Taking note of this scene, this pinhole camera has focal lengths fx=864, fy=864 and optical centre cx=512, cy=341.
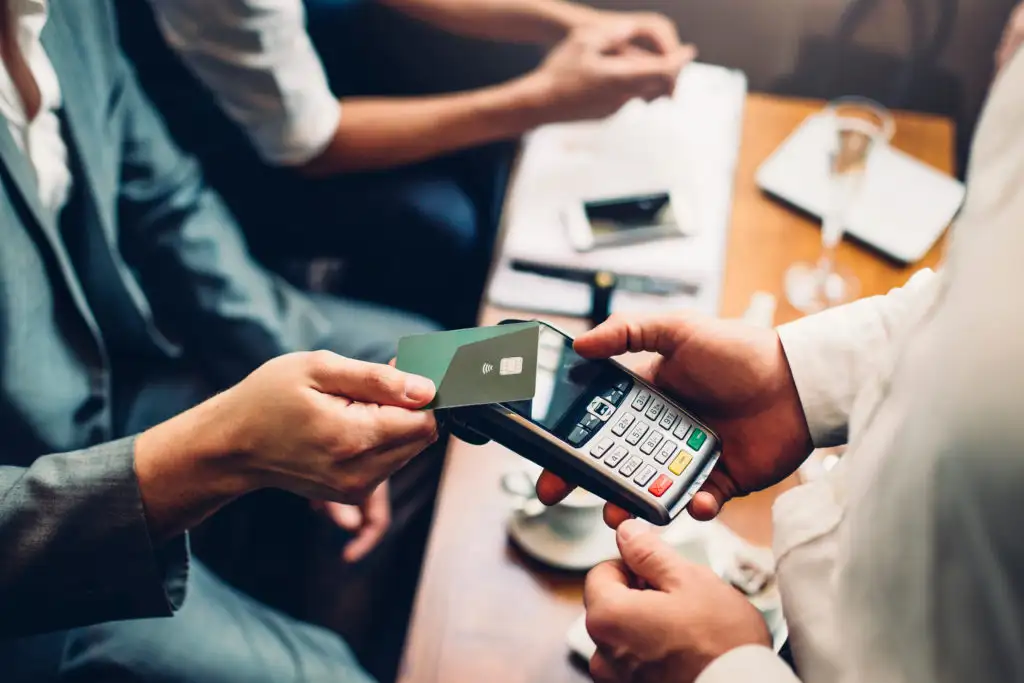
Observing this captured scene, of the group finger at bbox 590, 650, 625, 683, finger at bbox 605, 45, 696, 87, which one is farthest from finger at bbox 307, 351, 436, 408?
finger at bbox 605, 45, 696, 87

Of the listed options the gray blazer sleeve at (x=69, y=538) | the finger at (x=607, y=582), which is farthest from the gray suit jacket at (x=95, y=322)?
the finger at (x=607, y=582)

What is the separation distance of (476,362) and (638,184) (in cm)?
47

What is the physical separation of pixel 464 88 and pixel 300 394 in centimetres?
110

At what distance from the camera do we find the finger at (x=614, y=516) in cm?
70

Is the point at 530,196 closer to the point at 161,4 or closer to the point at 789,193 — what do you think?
the point at 789,193

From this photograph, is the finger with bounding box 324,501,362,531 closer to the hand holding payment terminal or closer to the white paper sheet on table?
the white paper sheet on table

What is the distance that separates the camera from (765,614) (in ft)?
2.32

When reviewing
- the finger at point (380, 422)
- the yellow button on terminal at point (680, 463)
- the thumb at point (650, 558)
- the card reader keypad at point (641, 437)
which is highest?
the finger at point (380, 422)

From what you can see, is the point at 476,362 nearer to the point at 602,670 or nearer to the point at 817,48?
the point at 602,670

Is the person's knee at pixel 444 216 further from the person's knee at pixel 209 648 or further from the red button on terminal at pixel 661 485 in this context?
the red button on terminal at pixel 661 485

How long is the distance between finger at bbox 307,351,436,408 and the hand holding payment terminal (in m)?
0.04

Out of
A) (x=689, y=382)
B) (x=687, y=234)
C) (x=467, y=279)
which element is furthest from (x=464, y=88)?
(x=689, y=382)

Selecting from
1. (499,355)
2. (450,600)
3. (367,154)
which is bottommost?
(450,600)

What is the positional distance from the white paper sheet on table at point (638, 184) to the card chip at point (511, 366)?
0.99ft
